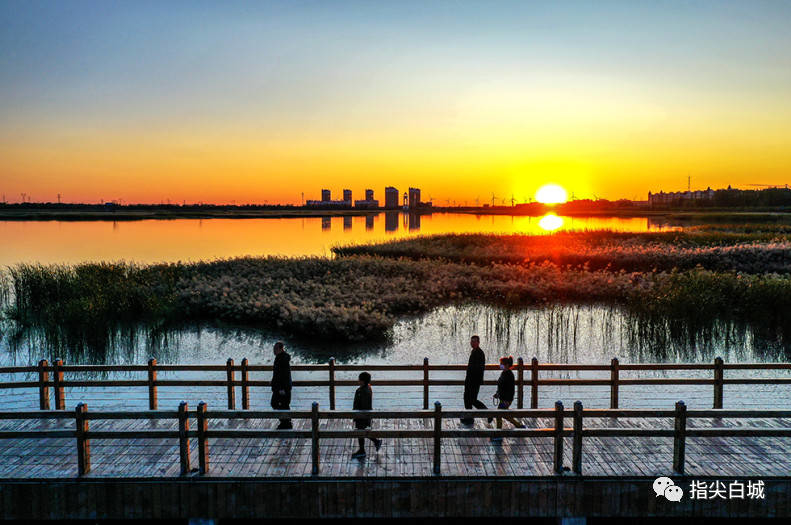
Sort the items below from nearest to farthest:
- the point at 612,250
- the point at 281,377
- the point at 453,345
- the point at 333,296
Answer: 1. the point at 281,377
2. the point at 453,345
3. the point at 333,296
4. the point at 612,250

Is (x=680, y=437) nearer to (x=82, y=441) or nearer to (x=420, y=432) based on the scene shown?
(x=420, y=432)

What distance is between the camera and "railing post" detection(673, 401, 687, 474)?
7.67 m

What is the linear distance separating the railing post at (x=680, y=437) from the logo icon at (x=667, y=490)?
0.27 metres

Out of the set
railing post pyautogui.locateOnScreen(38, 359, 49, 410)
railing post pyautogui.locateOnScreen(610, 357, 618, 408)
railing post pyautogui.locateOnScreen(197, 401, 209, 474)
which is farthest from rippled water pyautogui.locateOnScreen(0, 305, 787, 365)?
railing post pyautogui.locateOnScreen(197, 401, 209, 474)

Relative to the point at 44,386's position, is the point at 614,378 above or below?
above

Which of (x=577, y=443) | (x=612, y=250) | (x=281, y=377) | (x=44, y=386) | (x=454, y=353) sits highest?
(x=612, y=250)

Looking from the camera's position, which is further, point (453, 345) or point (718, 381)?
point (453, 345)

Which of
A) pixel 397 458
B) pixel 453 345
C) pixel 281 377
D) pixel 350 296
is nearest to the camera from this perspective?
pixel 397 458

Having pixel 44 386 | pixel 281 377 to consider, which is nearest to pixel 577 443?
pixel 281 377

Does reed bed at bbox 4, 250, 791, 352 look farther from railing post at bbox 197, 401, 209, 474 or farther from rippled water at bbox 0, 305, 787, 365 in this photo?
railing post at bbox 197, 401, 209, 474

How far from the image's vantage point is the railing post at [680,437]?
302 inches

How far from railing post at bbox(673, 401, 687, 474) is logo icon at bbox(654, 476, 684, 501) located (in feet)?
0.89

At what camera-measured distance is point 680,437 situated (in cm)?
779

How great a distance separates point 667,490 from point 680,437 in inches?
30.4
